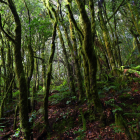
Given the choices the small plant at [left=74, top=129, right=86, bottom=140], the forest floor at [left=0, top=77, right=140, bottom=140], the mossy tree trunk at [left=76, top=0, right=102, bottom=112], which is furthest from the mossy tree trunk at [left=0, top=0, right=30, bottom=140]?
the mossy tree trunk at [left=76, top=0, right=102, bottom=112]

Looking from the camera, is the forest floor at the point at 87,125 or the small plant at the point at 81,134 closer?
the forest floor at the point at 87,125

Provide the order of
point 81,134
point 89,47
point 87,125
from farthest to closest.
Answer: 1. point 87,125
2. point 81,134
3. point 89,47

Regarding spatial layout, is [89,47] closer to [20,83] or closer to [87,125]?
[20,83]

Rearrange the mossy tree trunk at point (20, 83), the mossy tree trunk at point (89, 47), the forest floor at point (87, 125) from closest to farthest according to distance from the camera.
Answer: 1. the mossy tree trunk at point (20, 83)
2. the mossy tree trunk at point (89, 47)
3. the forest floor at point (87, 125)

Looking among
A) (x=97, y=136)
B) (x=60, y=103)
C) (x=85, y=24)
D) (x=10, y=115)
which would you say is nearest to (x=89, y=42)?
(x=85, y=24)

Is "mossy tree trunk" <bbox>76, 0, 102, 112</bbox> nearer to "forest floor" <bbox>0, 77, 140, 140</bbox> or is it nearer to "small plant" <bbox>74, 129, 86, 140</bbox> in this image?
"forest floor" <bbox>0, 77, 140, 140</bbox>

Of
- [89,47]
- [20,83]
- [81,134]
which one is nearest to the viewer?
[20,83]

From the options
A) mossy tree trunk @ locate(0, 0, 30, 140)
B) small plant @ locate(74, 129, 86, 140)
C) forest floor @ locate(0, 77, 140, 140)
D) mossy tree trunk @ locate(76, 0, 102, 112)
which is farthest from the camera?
small plant @ locate(74, 129, 86, 140)

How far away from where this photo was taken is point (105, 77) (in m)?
8.87

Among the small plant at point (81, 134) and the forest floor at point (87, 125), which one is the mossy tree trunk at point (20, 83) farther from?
the small plant at point (81, 134)

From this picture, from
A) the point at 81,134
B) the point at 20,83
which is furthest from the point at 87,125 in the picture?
the point at 20,83

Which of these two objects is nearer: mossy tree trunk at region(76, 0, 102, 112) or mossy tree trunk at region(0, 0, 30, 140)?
mossy tree trunk at region(0, 0, 30, 140)

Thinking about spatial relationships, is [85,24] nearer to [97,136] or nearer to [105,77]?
[97,136]

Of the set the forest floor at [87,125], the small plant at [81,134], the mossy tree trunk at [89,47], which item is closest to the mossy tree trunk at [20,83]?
the forest floor at [87,125]
